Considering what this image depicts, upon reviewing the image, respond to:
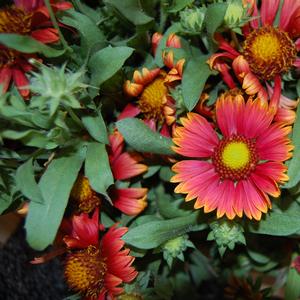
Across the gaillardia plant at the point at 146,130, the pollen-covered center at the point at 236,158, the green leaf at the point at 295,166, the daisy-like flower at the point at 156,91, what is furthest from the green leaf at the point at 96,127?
the green leaf at the point at 295,166

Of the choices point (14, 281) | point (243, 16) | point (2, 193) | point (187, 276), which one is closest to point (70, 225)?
point (2, 193)

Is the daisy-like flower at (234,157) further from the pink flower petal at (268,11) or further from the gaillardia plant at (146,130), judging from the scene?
the pink flower petal at (268,11)

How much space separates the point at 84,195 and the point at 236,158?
312 millimetres

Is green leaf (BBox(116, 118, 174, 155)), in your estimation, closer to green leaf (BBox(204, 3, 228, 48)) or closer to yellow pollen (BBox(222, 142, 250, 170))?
yellow pollen (BBox(222, 142, 250, 170))

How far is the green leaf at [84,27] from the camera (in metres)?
0.93

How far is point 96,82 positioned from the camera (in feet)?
3.05

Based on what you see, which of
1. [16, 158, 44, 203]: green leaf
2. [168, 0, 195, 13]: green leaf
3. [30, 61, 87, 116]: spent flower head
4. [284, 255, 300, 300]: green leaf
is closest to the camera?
[30, 61, 87, 116]: spent flower head

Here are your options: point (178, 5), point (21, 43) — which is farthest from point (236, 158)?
point (21, 43)

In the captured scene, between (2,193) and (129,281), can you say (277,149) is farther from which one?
(2,193)

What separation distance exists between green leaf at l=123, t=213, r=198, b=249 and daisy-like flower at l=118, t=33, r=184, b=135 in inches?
7.4

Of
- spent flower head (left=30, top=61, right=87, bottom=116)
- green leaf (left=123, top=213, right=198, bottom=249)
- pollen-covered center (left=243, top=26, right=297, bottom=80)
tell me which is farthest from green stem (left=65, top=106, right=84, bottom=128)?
pollen-covered center (left=243, top=26, right=297, bottom=80)

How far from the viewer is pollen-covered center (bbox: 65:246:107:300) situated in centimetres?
102

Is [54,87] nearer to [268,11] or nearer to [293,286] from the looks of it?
[268,11]

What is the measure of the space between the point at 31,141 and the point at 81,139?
13 cm
